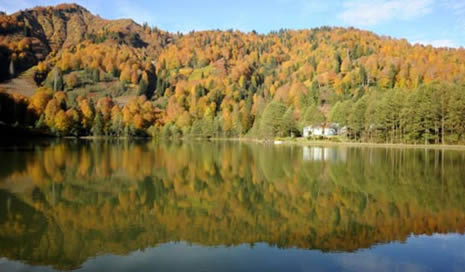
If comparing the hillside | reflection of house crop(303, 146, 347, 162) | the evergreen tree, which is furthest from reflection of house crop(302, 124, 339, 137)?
the evergreen tree

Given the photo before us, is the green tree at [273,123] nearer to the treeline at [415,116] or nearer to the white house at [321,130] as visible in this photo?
the white house at [321,130]

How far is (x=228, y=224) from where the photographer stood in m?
12.9

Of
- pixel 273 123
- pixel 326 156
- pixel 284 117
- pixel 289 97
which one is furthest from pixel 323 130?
pixel 326 156

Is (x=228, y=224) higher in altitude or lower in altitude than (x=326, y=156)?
lower

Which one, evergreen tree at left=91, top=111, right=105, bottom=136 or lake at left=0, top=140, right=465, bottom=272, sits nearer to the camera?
lake at left=0, top=140, right=465, bottom=272

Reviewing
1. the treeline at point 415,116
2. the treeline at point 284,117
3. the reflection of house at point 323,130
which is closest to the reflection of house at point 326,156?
the treeline at point 415,116

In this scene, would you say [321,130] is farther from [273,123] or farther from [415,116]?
[415,116]

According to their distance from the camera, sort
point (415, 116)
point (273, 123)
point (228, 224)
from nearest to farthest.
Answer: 1. point (228, 224)
2. point (415, 116)
3. point (273, 123)

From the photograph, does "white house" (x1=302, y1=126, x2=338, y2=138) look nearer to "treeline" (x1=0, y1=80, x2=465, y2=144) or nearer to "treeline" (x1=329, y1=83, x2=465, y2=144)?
"treeline" (x1=0, y1=80, x2=465, y2=144)

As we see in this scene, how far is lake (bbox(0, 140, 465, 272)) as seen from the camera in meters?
9.47

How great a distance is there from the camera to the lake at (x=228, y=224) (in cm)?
947

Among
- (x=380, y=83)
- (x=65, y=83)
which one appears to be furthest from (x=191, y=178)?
(x=65, y=83)

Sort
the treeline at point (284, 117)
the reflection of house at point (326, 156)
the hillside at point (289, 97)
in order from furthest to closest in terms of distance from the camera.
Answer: the hillside at point (289, 97), the treeline at point (284, 117), the reflection of house at point (326, 156)

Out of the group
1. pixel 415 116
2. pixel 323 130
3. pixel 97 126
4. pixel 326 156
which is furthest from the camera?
pixel 97 126
